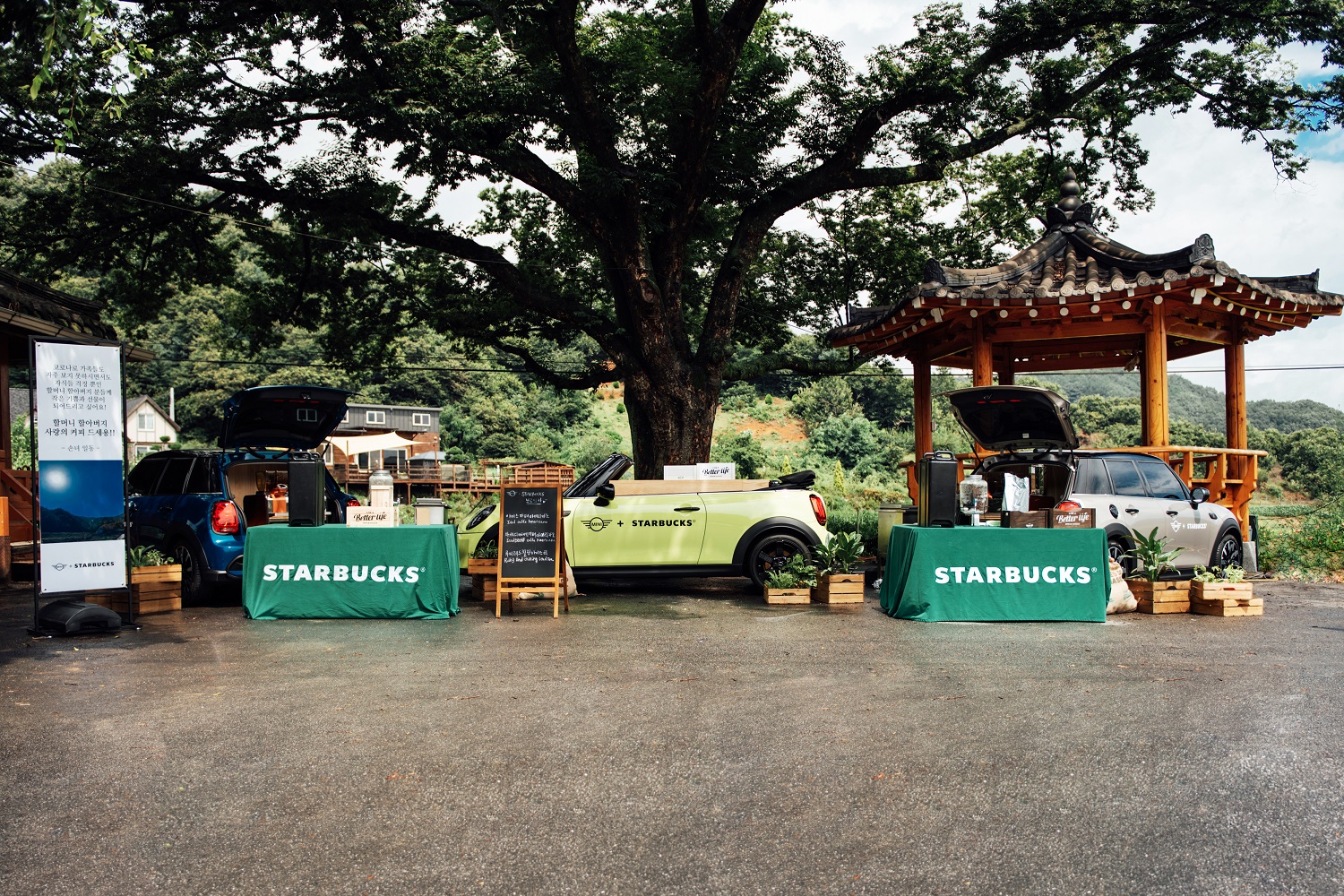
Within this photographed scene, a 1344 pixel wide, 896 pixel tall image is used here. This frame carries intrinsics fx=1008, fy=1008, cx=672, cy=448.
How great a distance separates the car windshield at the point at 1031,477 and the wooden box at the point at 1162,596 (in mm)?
1498

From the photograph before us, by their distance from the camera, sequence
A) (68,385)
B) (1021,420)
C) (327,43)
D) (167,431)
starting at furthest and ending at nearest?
(167,431), (327,43), (1021,420), (68,385)

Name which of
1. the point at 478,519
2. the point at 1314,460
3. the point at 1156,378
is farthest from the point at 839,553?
the point at 1314,460

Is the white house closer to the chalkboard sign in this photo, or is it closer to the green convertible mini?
the green convertible mini

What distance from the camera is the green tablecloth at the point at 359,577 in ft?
31.6

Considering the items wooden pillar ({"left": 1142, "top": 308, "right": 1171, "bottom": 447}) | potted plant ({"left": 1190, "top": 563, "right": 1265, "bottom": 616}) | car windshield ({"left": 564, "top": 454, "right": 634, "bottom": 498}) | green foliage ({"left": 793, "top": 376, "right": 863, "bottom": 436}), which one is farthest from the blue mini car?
green foliage ({"left": 793, "top": 376, "right": 863, "bottom": 436})

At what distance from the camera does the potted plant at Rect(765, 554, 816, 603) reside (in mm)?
10578

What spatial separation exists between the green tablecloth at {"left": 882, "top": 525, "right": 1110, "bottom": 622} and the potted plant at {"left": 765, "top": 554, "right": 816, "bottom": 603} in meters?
1.45

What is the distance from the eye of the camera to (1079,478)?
428 inches

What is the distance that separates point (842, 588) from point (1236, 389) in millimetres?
9083

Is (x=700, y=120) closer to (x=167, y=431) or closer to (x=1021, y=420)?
(x=1021, y=420)

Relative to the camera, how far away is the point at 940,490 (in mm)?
10000

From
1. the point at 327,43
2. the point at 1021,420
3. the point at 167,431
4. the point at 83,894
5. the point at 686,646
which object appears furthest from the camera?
the point at 167,431

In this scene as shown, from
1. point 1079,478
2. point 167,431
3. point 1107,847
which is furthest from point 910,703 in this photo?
point 167,431

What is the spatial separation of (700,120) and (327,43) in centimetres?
596
